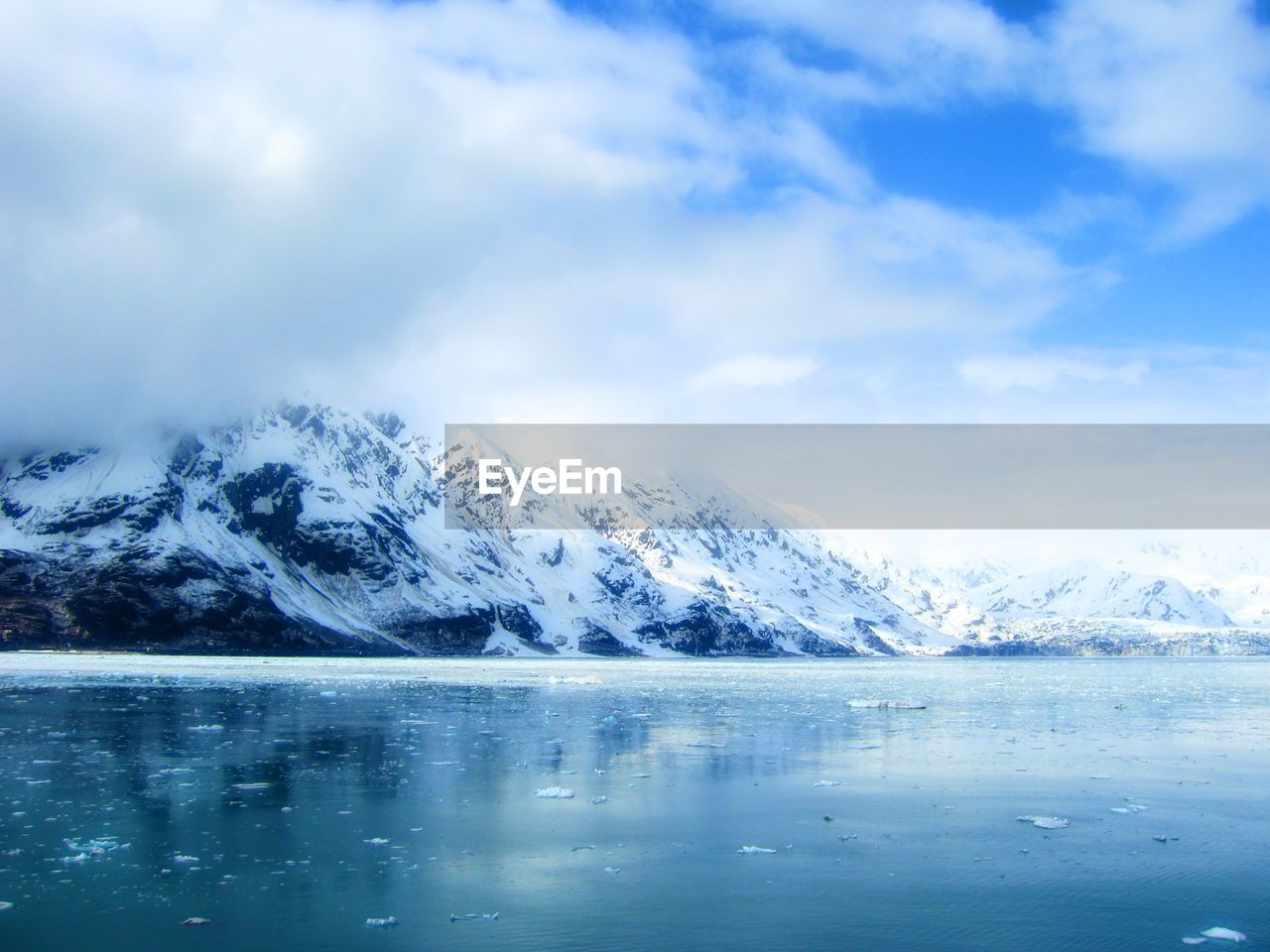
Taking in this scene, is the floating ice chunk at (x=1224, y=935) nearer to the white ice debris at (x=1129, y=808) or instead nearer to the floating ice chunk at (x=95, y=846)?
the white ice debris at (x=1129, y=808)

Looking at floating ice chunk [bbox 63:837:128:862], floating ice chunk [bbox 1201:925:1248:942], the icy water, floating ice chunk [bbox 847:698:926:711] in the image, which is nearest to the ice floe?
the icy water

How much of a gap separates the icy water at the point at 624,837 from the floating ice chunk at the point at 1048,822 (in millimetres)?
446

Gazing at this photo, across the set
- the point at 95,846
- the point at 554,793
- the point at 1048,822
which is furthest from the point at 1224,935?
the point at 95,846

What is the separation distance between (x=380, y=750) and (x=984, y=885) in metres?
26.2

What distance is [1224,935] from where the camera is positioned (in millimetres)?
17219

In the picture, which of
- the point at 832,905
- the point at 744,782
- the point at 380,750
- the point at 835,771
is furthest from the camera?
the point at 380,750

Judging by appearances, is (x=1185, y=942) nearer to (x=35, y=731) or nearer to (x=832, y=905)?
(x=832, y=905)

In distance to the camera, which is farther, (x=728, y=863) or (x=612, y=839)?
(x=612, y=839)

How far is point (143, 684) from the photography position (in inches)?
3408

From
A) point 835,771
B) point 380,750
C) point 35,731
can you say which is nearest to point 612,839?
point 835,771

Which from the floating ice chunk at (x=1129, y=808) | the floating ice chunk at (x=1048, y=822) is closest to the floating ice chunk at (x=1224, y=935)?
the floating ice chunk at (x=1048, y=822)

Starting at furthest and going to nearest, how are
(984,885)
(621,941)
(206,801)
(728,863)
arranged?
(206,801) → (728,863) → (984,885) → (621,941)

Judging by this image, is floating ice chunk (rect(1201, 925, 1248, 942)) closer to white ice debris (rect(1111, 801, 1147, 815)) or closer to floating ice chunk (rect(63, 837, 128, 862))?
white ice debris (rect(1111, 801, 1147, 815))

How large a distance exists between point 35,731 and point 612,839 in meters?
31.8
